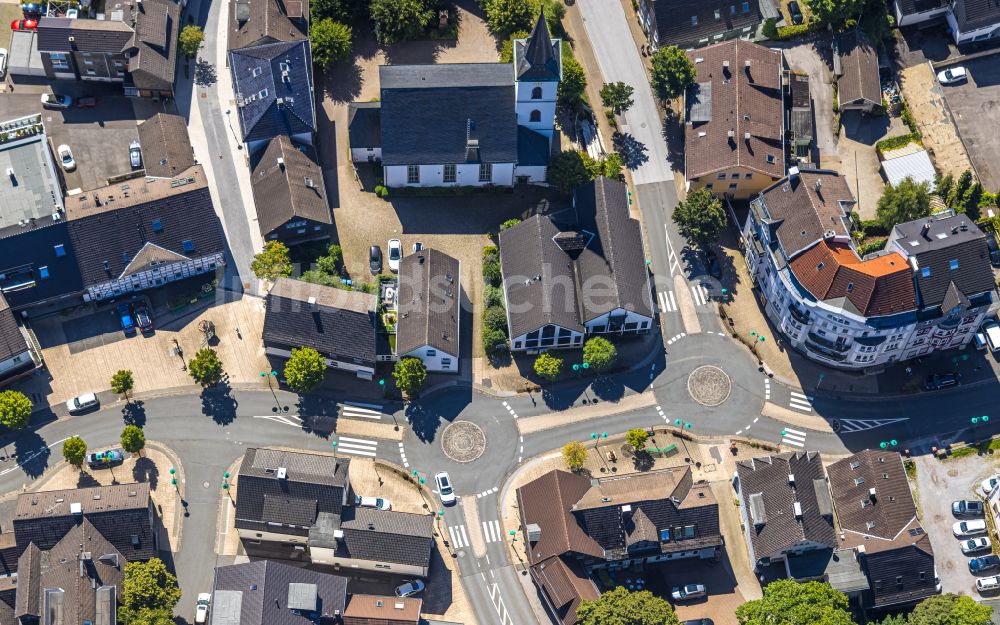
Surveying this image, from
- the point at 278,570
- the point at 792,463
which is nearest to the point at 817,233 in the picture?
the point at 792,463

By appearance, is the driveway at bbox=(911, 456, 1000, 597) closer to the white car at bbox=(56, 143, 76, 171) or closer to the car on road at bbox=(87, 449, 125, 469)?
the car on road at bbox=(87, 449, 125, 469)

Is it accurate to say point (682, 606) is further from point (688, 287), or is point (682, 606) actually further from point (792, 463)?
point (688, 287)

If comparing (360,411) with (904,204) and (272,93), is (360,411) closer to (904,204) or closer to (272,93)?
(272,93)

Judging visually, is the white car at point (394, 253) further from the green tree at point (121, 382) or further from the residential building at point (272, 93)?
the green tree at point (121, 382)

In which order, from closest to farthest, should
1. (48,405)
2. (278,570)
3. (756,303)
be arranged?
(278,570), (48,405), (756,303)

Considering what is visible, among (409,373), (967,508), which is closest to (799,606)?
(967,508)

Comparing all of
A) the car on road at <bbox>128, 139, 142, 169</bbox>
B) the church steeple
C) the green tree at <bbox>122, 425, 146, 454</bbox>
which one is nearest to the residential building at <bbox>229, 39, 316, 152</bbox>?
the car on road at <bbox>128, 139, 142, 169</bbox>
